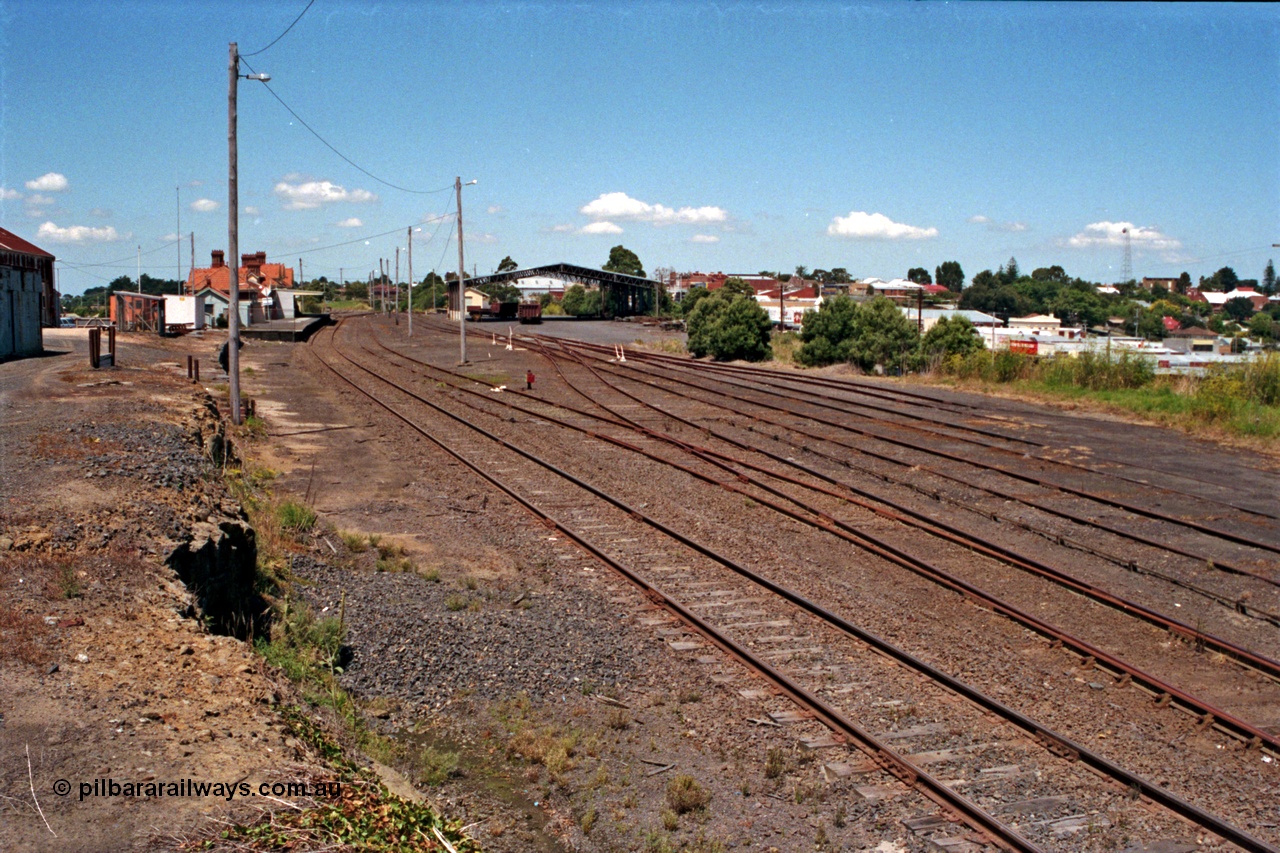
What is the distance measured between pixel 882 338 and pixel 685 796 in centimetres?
3850

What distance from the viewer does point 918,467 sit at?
18.1 metres

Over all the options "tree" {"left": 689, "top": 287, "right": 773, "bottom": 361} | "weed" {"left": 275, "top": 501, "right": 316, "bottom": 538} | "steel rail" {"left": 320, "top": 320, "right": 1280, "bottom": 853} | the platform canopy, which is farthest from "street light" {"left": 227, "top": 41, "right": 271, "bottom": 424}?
the platform canopy

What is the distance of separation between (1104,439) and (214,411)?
19491 mm

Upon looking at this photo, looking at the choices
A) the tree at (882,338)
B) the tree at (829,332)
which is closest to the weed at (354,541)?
the tree at (882,338)

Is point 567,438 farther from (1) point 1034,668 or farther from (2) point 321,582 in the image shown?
(1) point 1034,668

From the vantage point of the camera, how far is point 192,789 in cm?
512

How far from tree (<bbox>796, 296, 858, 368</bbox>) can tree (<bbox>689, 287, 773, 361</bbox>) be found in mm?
2424

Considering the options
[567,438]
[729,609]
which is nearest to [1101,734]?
[729,609]

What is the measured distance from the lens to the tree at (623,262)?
546 ft

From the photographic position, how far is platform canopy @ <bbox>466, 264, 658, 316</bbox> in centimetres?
9506

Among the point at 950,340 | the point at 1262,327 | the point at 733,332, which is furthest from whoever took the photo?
the point at 1262,327

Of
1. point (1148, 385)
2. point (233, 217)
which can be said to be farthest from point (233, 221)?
point (1148, 385)

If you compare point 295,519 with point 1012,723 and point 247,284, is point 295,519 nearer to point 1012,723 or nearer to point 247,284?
point 1012,723

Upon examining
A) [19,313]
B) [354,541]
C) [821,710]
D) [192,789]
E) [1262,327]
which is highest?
[1262,327]
